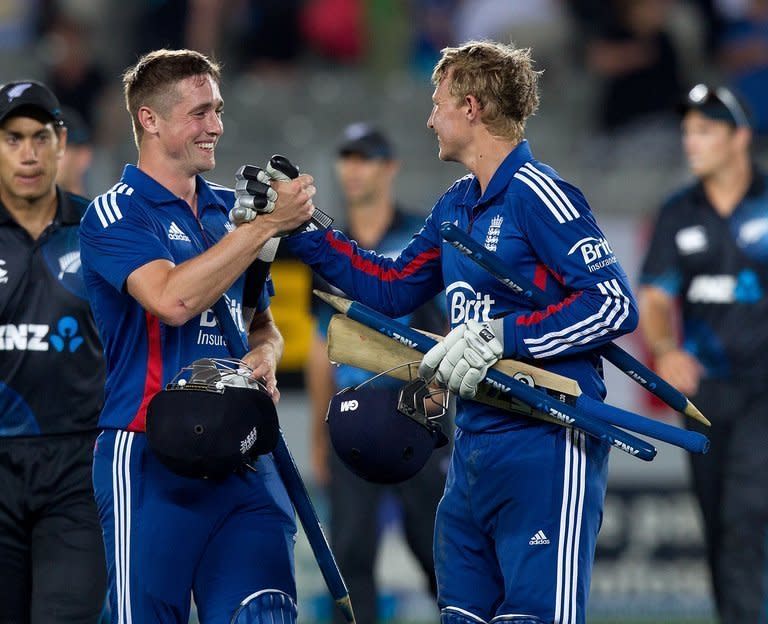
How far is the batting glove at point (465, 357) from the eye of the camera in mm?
4645

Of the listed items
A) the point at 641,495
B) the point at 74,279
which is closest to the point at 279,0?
the point at 641,495

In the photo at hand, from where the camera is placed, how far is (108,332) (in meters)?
4.89

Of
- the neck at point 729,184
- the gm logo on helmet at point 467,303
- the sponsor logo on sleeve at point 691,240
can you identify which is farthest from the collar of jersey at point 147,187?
the neck at point 729,184

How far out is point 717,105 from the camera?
7707 millimetres

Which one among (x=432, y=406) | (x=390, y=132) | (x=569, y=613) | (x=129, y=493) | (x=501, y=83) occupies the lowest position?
(x=569, y=613)

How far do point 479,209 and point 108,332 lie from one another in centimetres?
127

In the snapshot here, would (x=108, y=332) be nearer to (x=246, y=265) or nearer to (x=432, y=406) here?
(x=246, y=265)

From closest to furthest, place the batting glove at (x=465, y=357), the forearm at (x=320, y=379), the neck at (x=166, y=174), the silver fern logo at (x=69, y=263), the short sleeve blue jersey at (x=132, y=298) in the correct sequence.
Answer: the batting glove at (x=465, y=357)
the short sleeve blue jersey at (x=132, y=298)
the neck at (x=166, y=174)
the silver fern logo at (x=69, y=263)
the forearm at (x=320, y=379)

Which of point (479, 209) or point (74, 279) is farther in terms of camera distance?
point (74, 279)

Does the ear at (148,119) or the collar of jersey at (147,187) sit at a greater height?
the ear at (148,119)

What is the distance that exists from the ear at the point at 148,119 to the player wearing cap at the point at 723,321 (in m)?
3.53

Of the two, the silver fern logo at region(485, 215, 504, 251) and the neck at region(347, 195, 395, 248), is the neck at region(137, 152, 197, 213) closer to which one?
the silver fern logo at region(485, 215, 504, 251)

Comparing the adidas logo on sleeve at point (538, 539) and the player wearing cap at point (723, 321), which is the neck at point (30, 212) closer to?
the adidas logo on sleeve at point (538, 539)

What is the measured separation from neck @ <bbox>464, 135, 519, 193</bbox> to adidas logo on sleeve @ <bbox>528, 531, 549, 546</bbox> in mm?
1141
